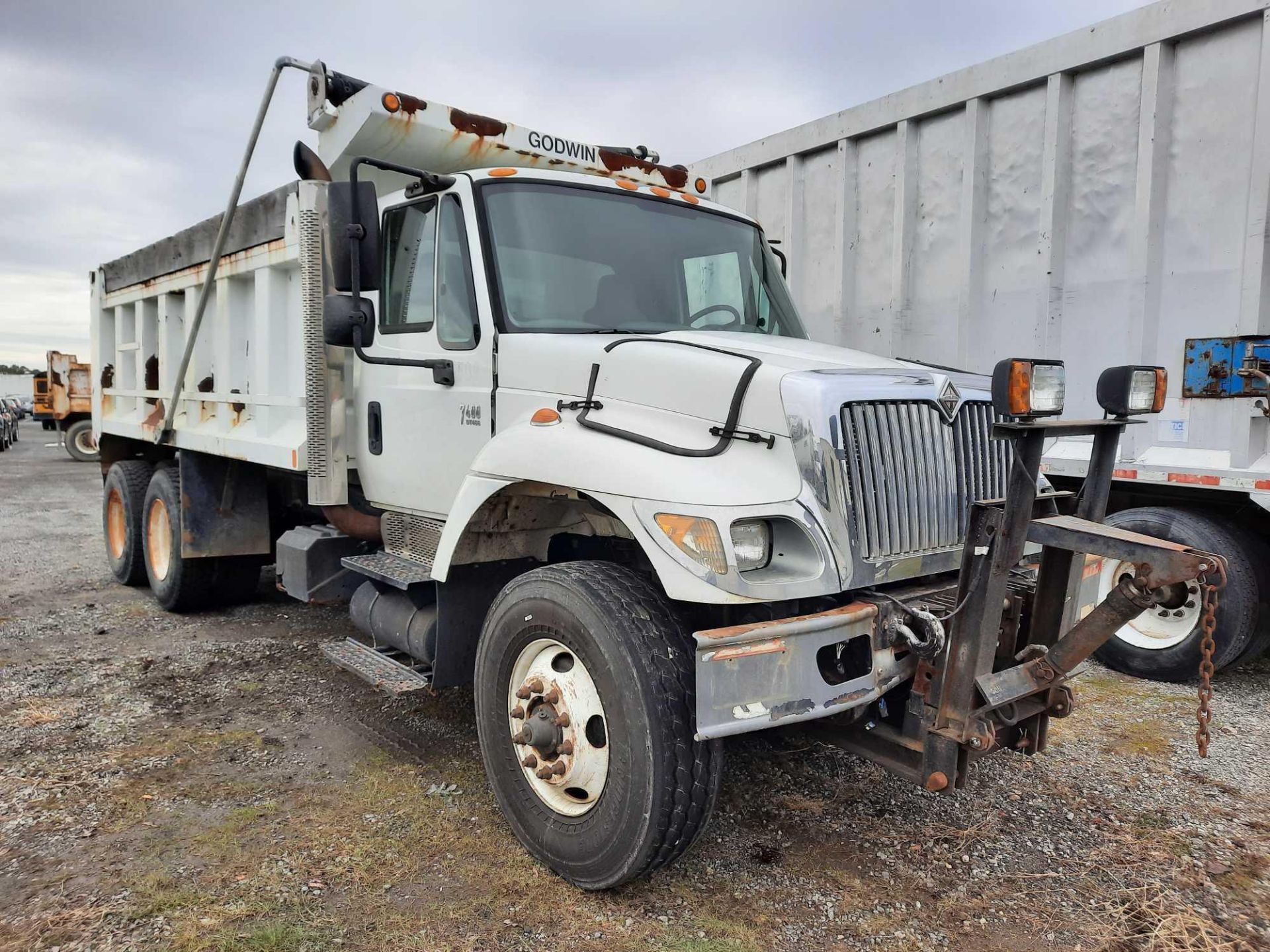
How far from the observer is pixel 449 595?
3795mm

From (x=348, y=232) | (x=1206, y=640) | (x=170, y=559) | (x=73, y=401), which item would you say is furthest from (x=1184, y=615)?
(x=73, y=401)

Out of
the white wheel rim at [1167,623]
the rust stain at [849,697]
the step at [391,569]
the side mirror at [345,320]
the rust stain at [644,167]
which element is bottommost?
the white wheel rim at [1167,623]

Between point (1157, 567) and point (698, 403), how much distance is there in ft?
4.59

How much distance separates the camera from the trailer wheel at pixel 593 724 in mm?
2756

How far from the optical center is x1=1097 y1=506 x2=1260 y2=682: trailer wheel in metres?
5.09

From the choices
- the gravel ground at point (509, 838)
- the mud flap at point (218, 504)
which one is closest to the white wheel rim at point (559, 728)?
the gravel ground at point (509, 838)

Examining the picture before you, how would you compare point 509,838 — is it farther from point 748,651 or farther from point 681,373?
point 681,373

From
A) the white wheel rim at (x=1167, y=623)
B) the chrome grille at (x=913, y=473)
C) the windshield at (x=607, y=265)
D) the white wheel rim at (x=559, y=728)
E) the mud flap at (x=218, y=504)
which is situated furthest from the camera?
the mud flap at (x=218, y=504)

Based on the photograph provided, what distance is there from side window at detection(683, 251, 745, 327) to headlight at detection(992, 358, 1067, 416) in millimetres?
1666

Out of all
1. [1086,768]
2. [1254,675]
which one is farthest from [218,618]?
[1254,675]

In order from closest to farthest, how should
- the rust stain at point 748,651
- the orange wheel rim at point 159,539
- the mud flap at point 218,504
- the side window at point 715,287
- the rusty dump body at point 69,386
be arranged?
the rust stain at point 748,651 → the side window at point 715,287 → the mud flap at point 218,504 → the orange wheel rim at point 159,539 → the rusty dump body at point 69,386

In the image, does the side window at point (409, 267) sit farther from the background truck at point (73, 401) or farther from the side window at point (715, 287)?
the background truck at point (73, 401)

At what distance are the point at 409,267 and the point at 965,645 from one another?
2.81 meters

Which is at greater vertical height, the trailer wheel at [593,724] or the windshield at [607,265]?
the windshield at [607,265]
